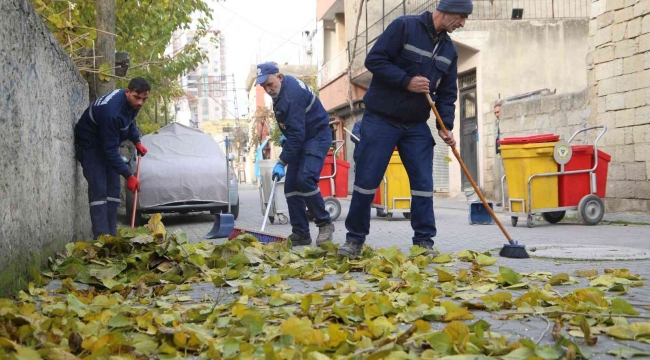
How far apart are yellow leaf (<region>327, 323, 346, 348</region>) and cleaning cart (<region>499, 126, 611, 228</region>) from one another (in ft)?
25.4

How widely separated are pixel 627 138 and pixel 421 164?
7384 millimetres

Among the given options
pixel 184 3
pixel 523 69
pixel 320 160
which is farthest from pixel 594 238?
pixel 523 69

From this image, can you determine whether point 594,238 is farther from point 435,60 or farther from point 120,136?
point 120,136

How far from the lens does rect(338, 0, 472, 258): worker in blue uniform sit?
602cm

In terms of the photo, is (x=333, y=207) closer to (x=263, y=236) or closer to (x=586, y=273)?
(x=263, y=236)

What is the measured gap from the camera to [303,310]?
3639mm

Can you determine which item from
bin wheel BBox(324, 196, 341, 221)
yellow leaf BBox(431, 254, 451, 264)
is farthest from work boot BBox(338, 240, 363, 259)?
bin wheel BBox(324, 196, 341, 221)

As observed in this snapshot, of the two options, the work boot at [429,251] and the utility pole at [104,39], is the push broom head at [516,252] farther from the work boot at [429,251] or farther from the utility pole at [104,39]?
the utility pole at [104,39]

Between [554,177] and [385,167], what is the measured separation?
4.98 meters

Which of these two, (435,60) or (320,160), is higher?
(435,60)

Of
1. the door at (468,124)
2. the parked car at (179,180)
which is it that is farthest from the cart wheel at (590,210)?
the door at (468,124)

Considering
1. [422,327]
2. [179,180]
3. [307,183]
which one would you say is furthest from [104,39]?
[422,327]

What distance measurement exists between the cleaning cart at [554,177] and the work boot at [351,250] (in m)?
4.80

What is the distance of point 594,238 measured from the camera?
8.52 m
